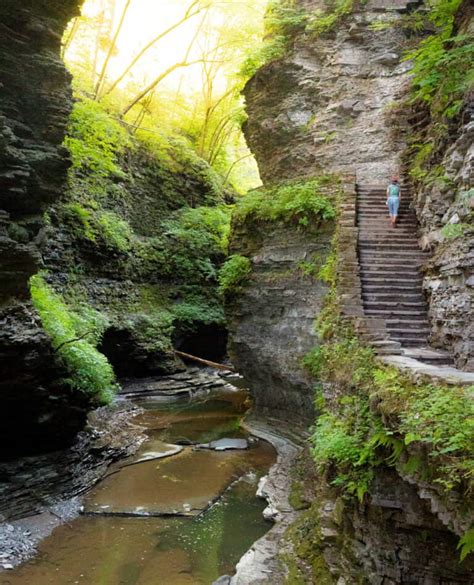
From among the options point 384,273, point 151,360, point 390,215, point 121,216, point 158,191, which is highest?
point 158,191

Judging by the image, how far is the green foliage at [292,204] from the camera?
14500 millimetres

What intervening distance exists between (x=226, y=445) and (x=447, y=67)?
11.5m

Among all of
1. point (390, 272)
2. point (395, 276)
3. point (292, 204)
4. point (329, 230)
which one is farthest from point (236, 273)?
point (395, 276)

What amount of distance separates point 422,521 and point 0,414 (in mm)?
8975

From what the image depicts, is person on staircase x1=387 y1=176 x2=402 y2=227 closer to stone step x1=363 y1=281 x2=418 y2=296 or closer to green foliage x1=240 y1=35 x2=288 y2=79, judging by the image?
stone step x1=363 y1=281 x2=418 y2=296

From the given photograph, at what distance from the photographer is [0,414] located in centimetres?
1080

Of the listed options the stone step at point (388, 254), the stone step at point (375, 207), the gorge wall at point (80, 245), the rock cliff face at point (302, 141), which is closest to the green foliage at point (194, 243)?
the gorge wall at point (80, 245)

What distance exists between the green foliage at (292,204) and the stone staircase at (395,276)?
112cm

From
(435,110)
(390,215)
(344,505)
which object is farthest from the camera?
(390,215)

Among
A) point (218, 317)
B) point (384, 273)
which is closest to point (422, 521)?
point (384, 273)

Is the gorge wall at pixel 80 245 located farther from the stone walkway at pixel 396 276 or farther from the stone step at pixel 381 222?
the stone step at pixel 381 222

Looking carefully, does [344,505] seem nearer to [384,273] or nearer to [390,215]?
[384,273]

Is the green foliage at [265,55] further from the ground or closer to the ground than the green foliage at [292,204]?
further from the ground

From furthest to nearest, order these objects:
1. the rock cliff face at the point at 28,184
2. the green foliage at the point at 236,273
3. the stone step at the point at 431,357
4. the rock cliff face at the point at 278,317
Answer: the green foliage at the point at 236,273 → the rock cliff face at the point at 278,317 → the rock cliff face at the point at 28,184 → the stone step at the point at 431,357
